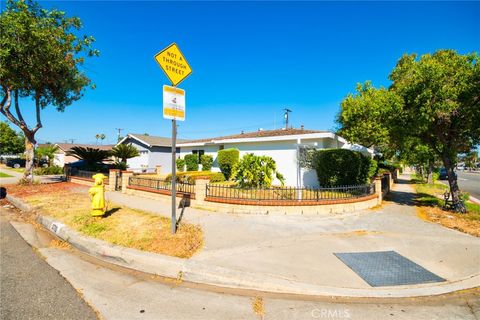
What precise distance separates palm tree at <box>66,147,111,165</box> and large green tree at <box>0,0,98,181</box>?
2987 millimetres

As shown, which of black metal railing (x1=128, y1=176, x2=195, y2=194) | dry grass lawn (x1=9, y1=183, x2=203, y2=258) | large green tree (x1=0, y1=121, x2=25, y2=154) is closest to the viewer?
dry grass lawn (x1=9, y1=183, x2=203, y2=258)

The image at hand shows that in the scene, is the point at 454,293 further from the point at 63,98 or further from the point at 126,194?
the point at 63,98

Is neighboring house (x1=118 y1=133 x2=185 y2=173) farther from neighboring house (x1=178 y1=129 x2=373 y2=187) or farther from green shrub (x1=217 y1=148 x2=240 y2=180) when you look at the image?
neighboring house (x1=178 y1=129 x2=373 y2=187)

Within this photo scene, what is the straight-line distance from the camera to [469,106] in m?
8.83

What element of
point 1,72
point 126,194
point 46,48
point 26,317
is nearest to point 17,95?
point 1,72

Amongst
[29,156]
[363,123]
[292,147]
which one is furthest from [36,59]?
[363,123]

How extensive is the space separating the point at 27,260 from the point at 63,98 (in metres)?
15.5

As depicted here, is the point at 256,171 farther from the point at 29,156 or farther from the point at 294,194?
the point at 29,156

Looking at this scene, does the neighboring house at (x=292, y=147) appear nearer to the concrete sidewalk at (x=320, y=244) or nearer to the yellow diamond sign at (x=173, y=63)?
the concrete sidewalk at (x=320, y=244)

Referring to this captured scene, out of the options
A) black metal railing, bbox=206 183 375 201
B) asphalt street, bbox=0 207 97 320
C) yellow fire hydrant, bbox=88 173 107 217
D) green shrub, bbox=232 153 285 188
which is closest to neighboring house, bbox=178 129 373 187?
green shrub, bbox=232 153 285 188

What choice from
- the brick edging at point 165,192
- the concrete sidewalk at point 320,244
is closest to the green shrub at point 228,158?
the brick edging at point 165,192

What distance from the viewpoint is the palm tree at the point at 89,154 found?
1869cm

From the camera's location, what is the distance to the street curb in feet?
12.7

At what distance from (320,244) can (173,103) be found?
477 cm
